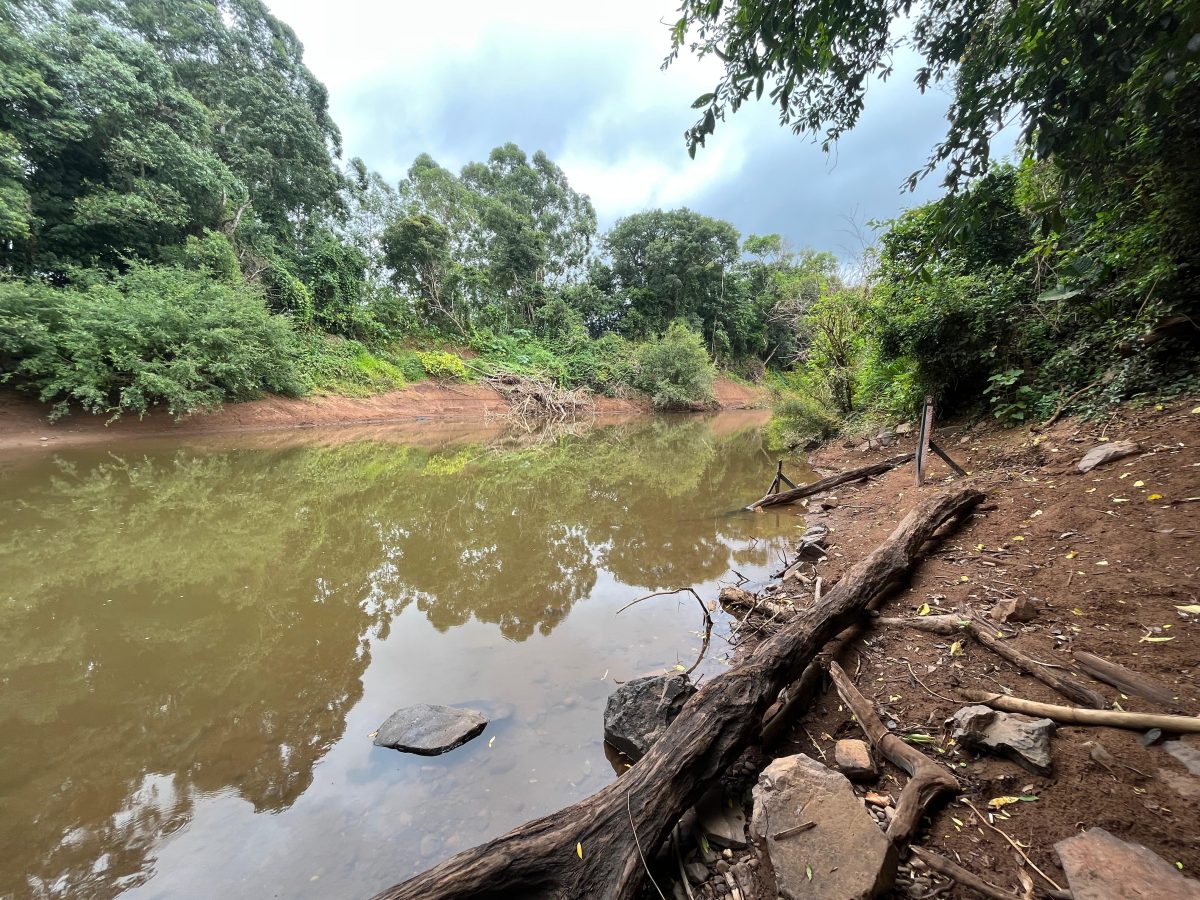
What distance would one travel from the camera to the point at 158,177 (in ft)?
48.3

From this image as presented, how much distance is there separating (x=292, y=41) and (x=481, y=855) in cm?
3204

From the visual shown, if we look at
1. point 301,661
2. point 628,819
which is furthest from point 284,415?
point 628,819

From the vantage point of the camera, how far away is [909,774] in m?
1.86

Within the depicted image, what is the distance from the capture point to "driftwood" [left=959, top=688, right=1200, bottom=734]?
1.66 m

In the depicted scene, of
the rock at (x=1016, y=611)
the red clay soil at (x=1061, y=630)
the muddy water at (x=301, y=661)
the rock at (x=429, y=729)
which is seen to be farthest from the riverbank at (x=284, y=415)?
the rock at (x=1016, y=611)

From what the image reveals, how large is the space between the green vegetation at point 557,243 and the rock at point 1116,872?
239cm

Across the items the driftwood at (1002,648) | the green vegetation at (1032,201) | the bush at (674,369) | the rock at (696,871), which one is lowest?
the rock at (696,871)

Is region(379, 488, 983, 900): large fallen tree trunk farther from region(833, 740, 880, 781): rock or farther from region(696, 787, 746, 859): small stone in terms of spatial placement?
region(833, 740, 880, 781): rock

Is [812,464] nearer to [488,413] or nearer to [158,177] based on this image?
[488,413]

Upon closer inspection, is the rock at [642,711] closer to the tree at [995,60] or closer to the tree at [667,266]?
the tree at [995,60]

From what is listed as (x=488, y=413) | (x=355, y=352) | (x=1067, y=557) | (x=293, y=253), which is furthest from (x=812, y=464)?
(x=293, y=253)

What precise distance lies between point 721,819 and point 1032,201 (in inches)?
295

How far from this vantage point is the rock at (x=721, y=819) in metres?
1.83

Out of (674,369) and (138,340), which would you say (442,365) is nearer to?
(138,340)
